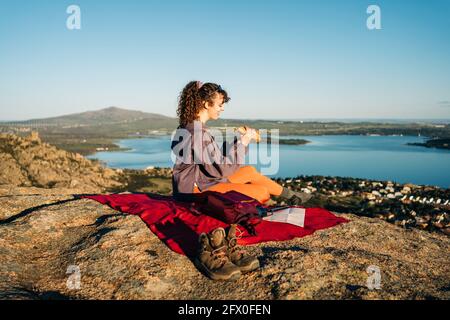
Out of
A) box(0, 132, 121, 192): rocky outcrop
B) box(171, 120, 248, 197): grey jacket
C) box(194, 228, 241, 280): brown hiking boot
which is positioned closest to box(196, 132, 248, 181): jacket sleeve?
box(171, 120, 248, 197): grey jacket

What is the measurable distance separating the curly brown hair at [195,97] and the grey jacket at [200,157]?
0.47ft

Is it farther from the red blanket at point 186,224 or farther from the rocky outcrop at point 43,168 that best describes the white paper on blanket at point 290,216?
the rocky outcrop at point 43,168

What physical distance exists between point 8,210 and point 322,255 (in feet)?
15.0

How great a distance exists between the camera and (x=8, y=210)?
5297 millimetres

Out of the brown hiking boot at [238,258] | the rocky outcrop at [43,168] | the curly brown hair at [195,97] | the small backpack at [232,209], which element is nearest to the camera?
the brown hiking boot at [238,258]

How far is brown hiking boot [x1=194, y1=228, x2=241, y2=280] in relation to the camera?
A: 3.13 m

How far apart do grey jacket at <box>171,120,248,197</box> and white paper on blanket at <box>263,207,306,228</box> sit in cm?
103

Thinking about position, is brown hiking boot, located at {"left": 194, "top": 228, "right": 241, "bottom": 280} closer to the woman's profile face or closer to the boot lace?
the boot lace

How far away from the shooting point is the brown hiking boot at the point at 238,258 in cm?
325

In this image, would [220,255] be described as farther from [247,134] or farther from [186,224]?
[247,134]

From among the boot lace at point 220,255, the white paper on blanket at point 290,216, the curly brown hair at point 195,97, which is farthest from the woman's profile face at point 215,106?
the boot lace at point 220,255
